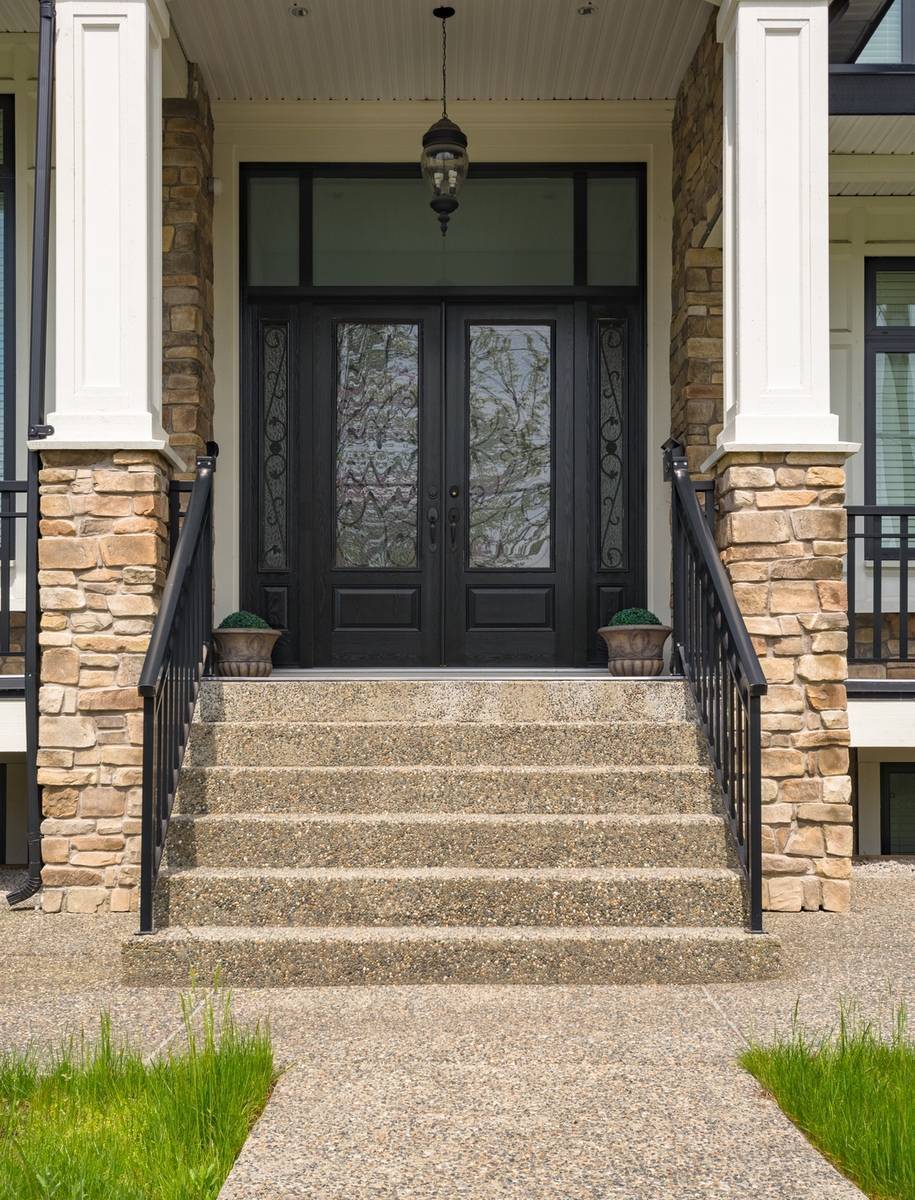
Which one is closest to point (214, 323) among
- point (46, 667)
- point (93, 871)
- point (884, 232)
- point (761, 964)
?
point (46, 667)

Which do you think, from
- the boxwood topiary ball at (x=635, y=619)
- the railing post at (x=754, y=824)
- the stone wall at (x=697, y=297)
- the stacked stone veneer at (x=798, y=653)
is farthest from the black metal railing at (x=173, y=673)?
the stone wall at (x=697, y=297)

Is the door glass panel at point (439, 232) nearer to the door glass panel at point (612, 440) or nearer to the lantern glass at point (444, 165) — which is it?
the door glass panel at point (612, 440)

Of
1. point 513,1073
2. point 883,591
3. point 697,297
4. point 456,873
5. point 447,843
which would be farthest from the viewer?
point 883,591

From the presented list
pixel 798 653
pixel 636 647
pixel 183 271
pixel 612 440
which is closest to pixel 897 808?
pixel 636 647

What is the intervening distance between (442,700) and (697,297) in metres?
2.74

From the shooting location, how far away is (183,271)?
19.7ft

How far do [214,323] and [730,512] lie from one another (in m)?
3.28

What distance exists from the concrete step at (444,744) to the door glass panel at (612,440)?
2.34m

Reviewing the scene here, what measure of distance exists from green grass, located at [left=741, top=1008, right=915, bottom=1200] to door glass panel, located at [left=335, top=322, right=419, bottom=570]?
Result: 13.8ft

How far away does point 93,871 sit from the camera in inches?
178

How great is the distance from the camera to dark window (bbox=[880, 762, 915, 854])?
614 cm

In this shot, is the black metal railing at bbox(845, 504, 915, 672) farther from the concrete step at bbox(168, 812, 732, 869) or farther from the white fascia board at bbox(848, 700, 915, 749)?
the concrete step at bbox(168, 812, 732, 869)

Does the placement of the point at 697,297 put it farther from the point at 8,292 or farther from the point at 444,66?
the point at 8,292

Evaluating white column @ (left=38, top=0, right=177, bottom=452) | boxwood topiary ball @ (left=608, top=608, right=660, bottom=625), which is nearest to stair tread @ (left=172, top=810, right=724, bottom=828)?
white column @ (left=38, top=0, right=177, bottom=452)
